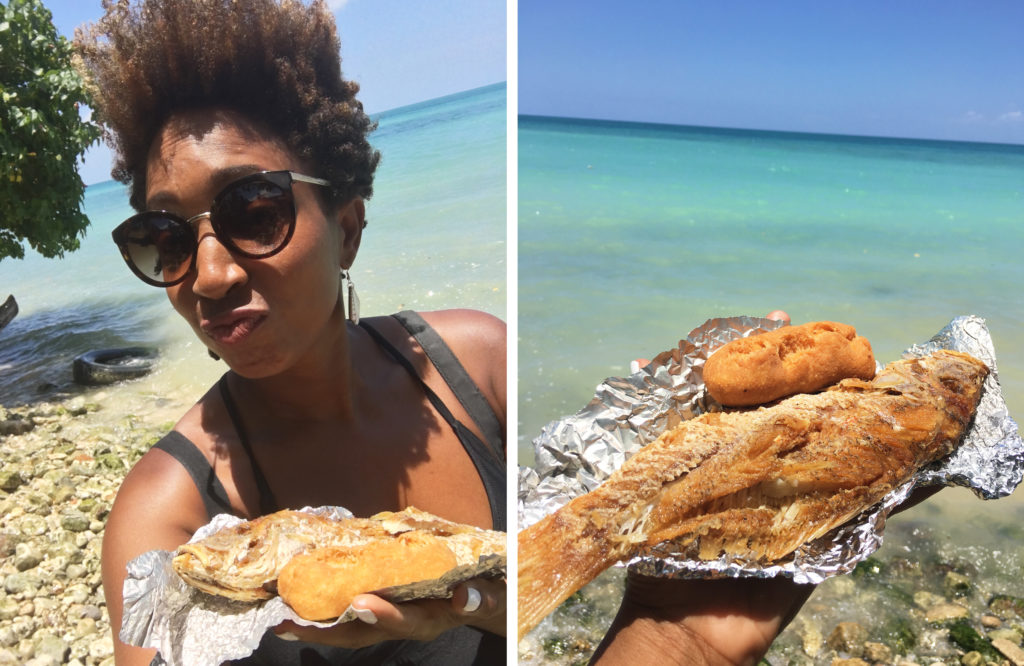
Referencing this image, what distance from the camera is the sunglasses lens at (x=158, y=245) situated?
73 cm

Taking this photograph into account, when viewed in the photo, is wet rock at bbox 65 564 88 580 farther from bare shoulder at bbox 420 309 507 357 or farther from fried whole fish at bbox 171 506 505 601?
bare shoulder at bbox 420 309 507 357

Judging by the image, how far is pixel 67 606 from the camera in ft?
4.11

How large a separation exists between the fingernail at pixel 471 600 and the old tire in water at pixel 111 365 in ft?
2.89

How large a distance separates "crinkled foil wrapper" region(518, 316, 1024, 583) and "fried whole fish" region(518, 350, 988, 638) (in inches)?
1.2

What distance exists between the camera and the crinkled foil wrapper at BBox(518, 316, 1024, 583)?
116 cm

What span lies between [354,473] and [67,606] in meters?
0.73

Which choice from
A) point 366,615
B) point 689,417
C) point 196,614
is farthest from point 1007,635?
point 196,614

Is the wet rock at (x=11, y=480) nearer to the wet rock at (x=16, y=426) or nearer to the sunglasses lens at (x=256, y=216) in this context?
the wet rock at (x=16, y=426)

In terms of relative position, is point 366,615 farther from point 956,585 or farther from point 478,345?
point 956,585

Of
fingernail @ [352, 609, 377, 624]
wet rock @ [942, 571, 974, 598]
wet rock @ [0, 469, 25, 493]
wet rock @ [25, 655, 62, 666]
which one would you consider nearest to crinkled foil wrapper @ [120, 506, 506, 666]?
fingernail @ [352, 609, 377, 624]

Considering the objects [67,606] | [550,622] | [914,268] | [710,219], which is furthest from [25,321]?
[710,219]

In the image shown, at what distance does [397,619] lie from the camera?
71cm

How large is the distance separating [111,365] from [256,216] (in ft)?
2.97

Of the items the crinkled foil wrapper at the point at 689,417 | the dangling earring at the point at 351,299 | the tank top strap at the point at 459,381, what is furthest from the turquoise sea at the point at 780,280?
the dangling earring at the point at 351,299
